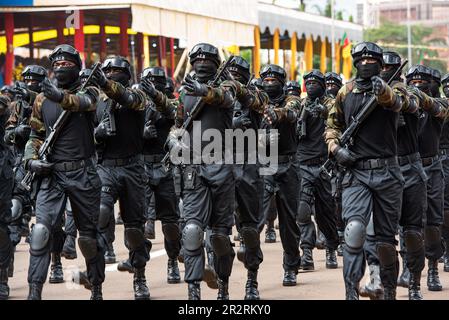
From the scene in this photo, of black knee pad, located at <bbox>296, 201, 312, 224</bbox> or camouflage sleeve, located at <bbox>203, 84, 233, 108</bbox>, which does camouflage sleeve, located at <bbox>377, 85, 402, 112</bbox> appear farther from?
black knee pad, located at <bbox>296, 201, 312, 224</bbox>

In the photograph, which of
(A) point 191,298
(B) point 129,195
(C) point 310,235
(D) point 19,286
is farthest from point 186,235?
(C) point 310,235

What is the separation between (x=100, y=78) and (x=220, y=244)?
6.11ft

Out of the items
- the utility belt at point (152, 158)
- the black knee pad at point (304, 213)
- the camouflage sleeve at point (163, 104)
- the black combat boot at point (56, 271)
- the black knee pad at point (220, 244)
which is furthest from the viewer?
the black knee pad at point (304, 213)

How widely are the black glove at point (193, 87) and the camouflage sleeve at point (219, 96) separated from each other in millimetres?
121

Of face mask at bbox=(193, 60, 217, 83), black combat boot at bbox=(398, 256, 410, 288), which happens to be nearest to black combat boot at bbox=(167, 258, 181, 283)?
black combat boot at bbox=(398, 256, 410, 288)

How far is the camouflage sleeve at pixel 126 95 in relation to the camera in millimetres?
10875

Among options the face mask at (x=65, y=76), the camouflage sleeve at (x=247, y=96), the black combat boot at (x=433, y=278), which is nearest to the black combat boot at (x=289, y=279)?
the black combat boot at (x=433, y=278)

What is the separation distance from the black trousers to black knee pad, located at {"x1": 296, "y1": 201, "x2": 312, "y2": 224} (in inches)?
148

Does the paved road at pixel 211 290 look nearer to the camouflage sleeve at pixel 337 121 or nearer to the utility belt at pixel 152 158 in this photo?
the utility belt at pixel 152 158

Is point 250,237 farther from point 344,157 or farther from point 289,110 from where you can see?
point 289,110

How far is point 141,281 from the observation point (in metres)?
11.9

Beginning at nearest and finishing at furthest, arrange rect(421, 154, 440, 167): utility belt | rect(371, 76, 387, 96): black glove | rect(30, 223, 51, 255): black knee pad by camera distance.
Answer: rect(371, 76, 387, 96): black glove, rect(30, 223, 51, 255): black knee pad, rect(421, 154, 440, 167): utility belt

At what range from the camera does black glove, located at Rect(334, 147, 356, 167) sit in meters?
10.1
